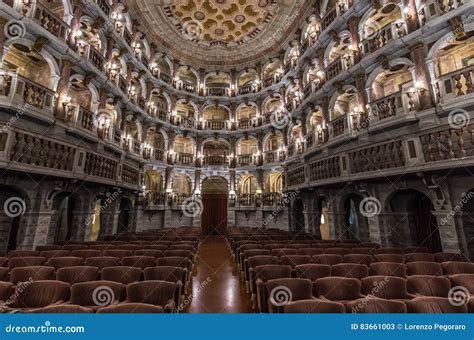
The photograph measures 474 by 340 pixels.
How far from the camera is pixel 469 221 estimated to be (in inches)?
293

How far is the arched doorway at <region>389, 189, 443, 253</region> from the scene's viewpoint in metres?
9.12

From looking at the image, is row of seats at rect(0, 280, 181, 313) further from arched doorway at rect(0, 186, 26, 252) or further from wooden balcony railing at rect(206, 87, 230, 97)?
wooden balcony railing at rect(206, 87, 230, 97)

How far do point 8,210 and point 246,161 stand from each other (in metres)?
16.6

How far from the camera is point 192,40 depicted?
21500 mm

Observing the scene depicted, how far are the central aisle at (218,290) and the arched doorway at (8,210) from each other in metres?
7.12

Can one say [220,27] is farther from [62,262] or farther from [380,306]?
[380,306]

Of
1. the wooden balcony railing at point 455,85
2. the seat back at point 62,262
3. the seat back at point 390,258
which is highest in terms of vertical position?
the wooden balcony railing at point 455,85

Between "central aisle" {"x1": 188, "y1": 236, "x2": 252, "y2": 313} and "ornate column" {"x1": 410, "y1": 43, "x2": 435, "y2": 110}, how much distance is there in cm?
917

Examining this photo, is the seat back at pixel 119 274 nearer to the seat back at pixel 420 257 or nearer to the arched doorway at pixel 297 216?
the seat back at pixel 420 257

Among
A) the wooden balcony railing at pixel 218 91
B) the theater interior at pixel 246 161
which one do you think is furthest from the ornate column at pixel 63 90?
the wooden balcony railing at pixel 218 91

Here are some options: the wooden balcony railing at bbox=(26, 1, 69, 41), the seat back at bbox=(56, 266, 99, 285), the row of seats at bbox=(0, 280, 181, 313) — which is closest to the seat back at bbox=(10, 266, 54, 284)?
the seat back at bbox=(56, 266, 99, 285)

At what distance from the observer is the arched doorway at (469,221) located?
23.9 feet
